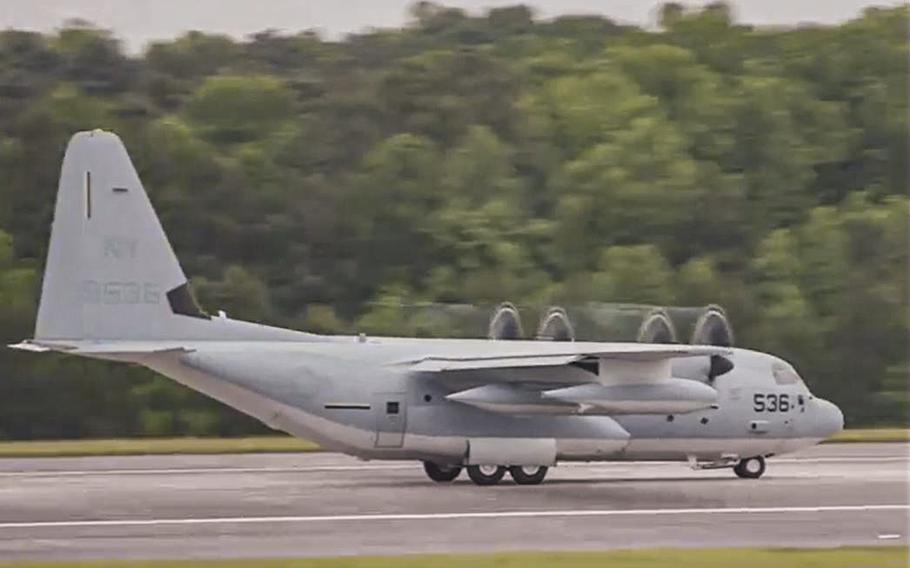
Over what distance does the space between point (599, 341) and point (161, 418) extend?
70.1 ft

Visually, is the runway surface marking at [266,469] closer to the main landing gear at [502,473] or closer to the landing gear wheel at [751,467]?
the landing gear wheel at [751,467]

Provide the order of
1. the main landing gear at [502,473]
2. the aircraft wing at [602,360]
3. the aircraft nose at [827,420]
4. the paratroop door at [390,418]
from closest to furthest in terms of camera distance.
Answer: the aircraft wing at [602,360]
the paratroop door at [390,418]
the main landing gear at [502,473]
the aircraft nose at [827,420]

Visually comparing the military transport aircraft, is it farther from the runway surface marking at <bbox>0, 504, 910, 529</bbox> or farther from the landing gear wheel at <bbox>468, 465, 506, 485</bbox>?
the runway surface marking at <bbox>0, 504, 910, 529</bbox>

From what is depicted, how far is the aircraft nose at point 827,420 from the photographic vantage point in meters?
34.0

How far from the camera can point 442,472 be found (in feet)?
107

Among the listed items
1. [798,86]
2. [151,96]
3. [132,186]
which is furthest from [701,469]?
[151,96]

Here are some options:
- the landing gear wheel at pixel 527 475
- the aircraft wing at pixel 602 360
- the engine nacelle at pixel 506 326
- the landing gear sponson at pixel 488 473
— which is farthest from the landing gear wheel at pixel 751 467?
the engine nacelle at pixel 506 326

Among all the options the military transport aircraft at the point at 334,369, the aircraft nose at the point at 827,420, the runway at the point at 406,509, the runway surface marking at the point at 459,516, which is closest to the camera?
the runway at the point at 406,509

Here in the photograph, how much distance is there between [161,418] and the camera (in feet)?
178

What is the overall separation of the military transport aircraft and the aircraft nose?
11.2 feet

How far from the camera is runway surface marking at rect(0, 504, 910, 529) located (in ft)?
82.6

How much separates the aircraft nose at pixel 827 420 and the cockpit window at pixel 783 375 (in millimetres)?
630

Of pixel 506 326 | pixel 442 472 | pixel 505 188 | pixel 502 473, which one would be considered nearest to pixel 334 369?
pixel 442 472

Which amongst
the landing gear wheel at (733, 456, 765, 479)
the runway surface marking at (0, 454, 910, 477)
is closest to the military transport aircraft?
the landing gear wheel at (733, 456, 765, 479)
